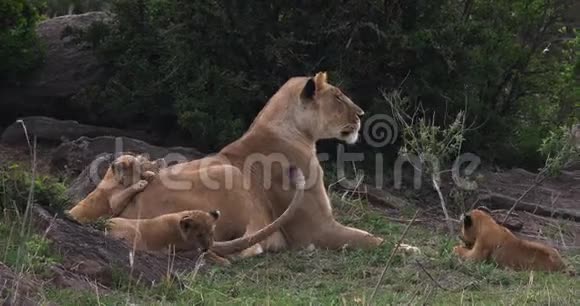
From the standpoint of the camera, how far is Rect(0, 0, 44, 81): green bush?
15.9m

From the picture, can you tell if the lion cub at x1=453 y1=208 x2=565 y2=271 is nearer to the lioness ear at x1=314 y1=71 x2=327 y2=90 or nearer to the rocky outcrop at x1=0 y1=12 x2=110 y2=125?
the lioness ear at x1=314 y1=71 x2=327 y2=90

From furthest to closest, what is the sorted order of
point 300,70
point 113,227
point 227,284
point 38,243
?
point 300,70, point 113,227, point 227,284, point 38,243

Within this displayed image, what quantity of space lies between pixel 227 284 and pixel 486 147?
28.2 ft

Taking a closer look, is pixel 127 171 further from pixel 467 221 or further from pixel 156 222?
pixel 467 221

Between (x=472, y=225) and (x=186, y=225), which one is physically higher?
(x=186, y=225)

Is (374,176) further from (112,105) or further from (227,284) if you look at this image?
(227,284)

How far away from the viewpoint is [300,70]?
15195 mm

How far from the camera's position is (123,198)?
10.1 meters

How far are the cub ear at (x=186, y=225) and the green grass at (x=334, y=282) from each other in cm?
42

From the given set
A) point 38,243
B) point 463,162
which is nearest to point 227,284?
point 38,243

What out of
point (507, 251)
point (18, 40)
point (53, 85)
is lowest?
point (53, 85)

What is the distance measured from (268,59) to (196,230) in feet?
19.4

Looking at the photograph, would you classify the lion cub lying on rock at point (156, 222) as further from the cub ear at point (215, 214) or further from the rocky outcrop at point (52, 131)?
the rocky outcrop at point (52, 131)

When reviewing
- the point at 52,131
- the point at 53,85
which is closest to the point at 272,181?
the point at 52,131
